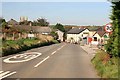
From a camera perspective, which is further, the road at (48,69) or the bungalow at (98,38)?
the bungalow at (98,38)

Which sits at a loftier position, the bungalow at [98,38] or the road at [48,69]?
the bungalow at [98,38]

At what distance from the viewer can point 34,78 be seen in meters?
13.9

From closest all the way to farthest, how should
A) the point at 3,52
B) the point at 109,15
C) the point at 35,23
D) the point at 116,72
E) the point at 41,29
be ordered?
the point at 116,72, the point at 109,15, the point at 3,52, the point at 41,29, the point at 35,23

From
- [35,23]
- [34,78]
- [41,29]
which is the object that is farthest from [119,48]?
[35,23]

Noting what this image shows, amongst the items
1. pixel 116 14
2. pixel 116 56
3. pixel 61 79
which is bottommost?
pixel 61 79

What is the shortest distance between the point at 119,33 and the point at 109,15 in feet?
A: 8.66

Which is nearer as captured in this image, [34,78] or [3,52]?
[34,78]

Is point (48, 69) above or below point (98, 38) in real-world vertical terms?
below

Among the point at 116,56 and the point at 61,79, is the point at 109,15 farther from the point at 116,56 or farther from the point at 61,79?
the point at 61,79

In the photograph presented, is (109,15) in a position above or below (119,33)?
above

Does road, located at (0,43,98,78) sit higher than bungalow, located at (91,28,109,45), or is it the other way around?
bungalow, located at (91,28,109,45)

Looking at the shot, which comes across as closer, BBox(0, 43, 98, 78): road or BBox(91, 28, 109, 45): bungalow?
BBox(0, 43, 98, 78): road

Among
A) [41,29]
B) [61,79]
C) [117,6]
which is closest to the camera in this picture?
[61,79]

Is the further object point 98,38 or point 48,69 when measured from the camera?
point 98,38
